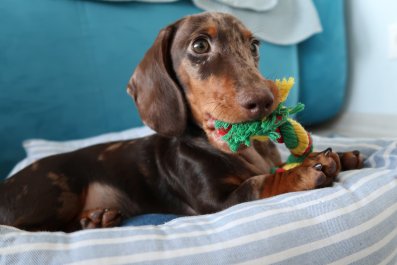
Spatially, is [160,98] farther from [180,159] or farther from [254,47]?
[254,47]

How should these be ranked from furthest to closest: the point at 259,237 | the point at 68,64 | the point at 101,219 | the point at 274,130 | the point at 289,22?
the point at 289,22 < the point at 68,64 < the point at 101,219 < the point at 274,130 < the point at 259,237

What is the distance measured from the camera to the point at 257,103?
971 millimetres

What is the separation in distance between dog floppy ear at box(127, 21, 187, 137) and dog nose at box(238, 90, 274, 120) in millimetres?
302

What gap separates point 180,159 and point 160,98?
0.23m

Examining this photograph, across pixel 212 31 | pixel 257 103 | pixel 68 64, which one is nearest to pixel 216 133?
pixel 257 103

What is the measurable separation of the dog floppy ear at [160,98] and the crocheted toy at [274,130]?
179 mm

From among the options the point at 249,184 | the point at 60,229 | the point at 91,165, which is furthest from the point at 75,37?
the point at 249,184

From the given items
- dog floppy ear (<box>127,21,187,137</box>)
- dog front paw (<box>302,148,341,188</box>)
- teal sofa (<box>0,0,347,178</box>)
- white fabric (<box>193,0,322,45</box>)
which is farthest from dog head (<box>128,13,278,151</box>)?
white fabric (<box>193,0,322,45</box>)

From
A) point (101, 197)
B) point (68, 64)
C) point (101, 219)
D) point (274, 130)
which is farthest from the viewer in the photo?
point (68, 64)

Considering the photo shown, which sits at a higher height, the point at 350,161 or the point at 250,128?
the point at 250,128

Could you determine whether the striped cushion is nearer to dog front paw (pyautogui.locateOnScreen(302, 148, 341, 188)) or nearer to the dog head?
dog front paw (pyautogui.locateOnScreen(302, 148, 341, 188))

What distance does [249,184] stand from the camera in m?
1.13

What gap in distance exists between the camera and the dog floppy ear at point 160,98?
1.24 metres

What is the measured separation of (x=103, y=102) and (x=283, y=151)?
1146mm
